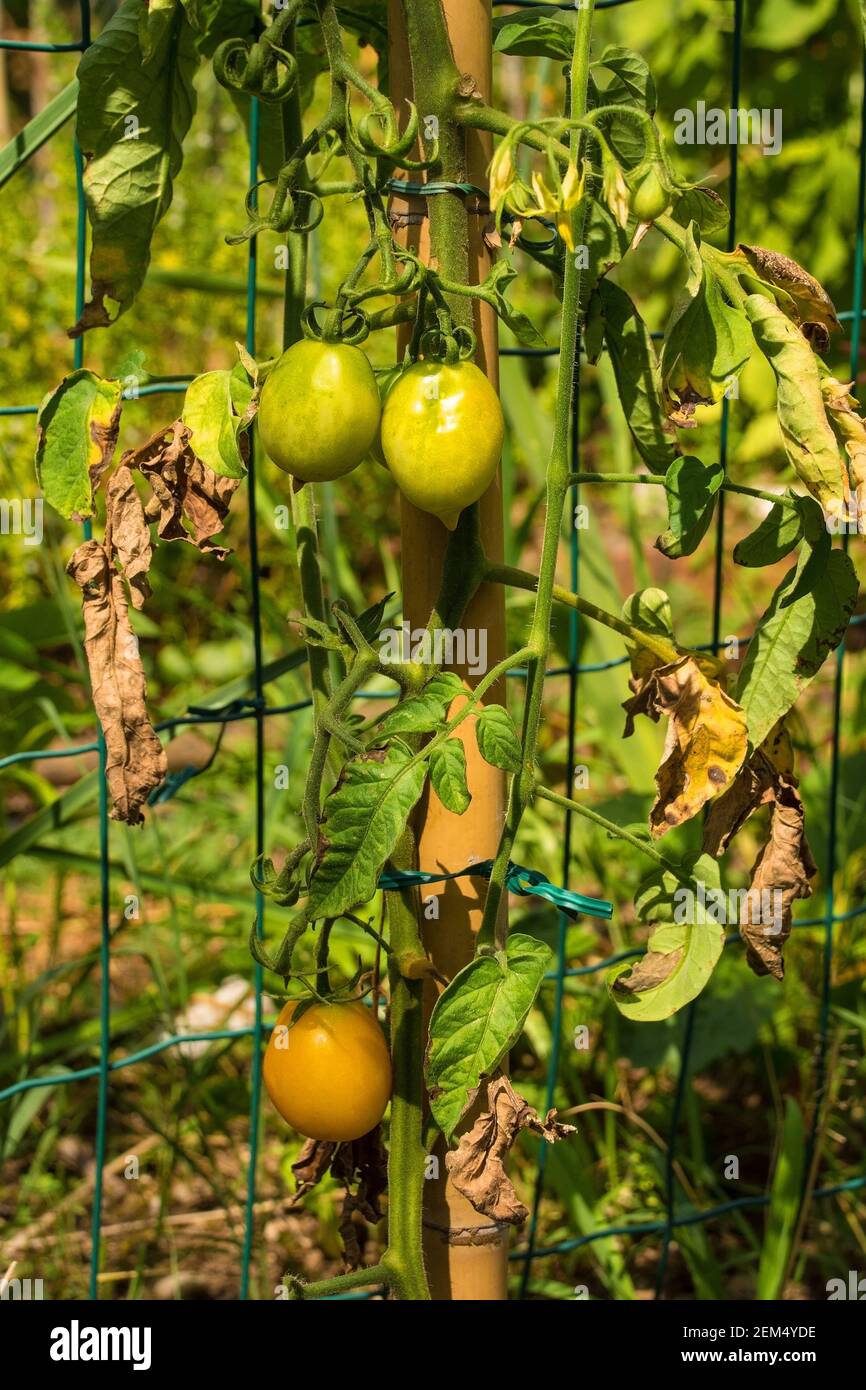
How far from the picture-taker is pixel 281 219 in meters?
0.82

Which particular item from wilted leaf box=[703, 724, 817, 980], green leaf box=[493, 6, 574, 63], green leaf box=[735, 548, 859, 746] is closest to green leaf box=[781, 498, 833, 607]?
green leaf box=[735, 548, 859, 746]

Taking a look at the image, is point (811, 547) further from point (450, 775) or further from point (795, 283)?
point (450, 775)

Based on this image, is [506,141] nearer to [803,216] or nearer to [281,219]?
[281,219]

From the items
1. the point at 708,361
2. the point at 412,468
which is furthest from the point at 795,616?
the point at 412,468

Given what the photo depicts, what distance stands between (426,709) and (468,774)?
0.41 feet

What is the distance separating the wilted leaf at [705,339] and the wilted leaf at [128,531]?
0.33 metres

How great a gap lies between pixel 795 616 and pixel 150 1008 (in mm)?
1003

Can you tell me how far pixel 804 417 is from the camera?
0.81 meters

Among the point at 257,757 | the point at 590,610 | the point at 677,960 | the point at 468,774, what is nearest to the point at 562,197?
the point at 590,610

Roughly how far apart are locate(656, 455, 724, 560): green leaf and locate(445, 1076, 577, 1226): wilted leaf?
1.14 ft

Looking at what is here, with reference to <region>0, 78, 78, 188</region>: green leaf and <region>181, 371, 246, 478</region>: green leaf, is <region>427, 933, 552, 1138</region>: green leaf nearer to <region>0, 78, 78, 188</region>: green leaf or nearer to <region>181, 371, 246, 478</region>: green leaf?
<region>181, 371, 246, 478</region>: green leaf

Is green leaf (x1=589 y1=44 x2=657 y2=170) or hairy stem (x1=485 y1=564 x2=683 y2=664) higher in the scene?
green leaf (x1=589 y1=44 x2=657 y2=170)

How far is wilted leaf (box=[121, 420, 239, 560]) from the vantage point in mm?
858

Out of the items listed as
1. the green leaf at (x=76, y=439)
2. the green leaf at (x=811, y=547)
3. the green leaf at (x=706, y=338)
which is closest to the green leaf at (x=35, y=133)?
the green leaf at (x=76, y=439)
